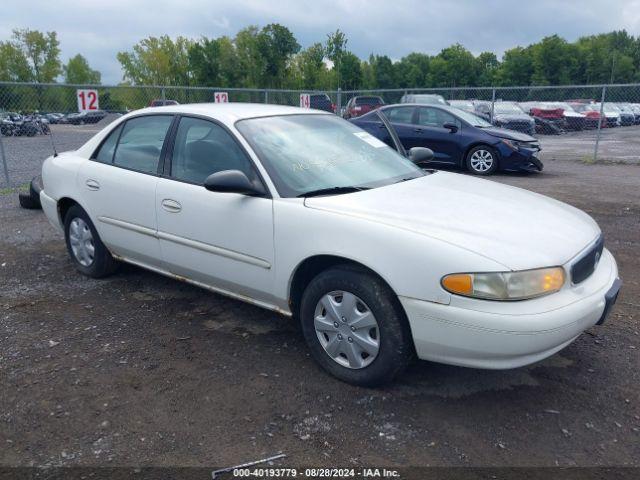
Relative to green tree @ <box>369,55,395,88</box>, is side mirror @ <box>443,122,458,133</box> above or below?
below

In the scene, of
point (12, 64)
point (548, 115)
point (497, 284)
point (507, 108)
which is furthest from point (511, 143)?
point (12, 64)

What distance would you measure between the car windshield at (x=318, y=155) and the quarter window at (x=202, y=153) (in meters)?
0.13

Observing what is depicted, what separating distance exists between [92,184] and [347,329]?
269cm

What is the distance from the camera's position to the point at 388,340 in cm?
295

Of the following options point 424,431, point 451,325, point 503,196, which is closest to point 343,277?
point 451,325

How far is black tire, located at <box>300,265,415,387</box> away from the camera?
2924 mm

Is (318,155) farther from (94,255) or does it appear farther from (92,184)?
(94,255)

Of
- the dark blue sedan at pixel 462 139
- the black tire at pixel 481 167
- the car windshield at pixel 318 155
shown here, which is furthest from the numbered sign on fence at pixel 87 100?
the car windshield at pixel 318 155

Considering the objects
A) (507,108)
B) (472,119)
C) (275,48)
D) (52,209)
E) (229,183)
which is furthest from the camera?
(275,48)

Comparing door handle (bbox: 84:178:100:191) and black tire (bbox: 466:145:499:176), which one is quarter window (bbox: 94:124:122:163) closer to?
door handle (bbox: 84:178:100:191)

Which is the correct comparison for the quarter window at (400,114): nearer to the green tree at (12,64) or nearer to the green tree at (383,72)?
the green tree at (12,64)

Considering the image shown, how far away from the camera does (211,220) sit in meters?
3.68

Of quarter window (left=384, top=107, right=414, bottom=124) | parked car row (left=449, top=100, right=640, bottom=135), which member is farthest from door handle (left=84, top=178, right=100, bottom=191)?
parked car row (left=449, top=100, right=640, bottom=135)

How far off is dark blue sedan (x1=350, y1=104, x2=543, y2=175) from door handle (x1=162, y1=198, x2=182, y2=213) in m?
7.72
